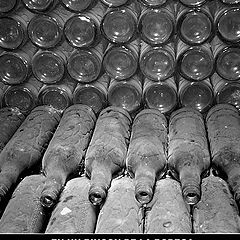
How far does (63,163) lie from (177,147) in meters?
0.44

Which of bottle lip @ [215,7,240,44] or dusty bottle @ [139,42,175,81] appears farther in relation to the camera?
dusty bottle @ [139,42,175,81]

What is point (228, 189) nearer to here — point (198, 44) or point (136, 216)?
point (136, 216)

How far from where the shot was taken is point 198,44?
5.98ft

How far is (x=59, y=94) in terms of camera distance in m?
2.00

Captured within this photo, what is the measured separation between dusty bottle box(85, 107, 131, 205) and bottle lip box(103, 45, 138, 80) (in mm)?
198

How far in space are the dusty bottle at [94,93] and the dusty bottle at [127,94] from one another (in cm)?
4

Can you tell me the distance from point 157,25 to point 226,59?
35 centimetres

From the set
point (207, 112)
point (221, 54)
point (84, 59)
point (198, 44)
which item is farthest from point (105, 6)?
point (207, 112)

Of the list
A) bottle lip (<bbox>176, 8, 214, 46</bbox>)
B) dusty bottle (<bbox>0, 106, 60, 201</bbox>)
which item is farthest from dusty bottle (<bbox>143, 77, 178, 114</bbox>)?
dusty bottle (<bbox>0, 106, 60, 201</bbox>)

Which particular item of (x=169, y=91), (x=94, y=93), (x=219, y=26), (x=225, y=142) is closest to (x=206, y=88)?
(x=169, y=91)

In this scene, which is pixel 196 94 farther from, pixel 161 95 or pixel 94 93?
pixel 94 93

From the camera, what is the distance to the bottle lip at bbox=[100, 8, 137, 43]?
1.81 m

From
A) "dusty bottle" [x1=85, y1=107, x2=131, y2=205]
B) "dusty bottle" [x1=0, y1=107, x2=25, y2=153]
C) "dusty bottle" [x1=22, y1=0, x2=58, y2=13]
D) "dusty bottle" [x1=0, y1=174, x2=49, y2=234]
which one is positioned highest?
"dusty bottle" [x1=22, y1=0, x2=58, y2=13]

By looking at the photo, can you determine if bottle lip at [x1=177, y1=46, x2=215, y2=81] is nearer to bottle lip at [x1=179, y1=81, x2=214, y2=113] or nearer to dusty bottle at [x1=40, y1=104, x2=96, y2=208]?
bottle lip at [x1=179, y1=81, x2=214, y2=113]
